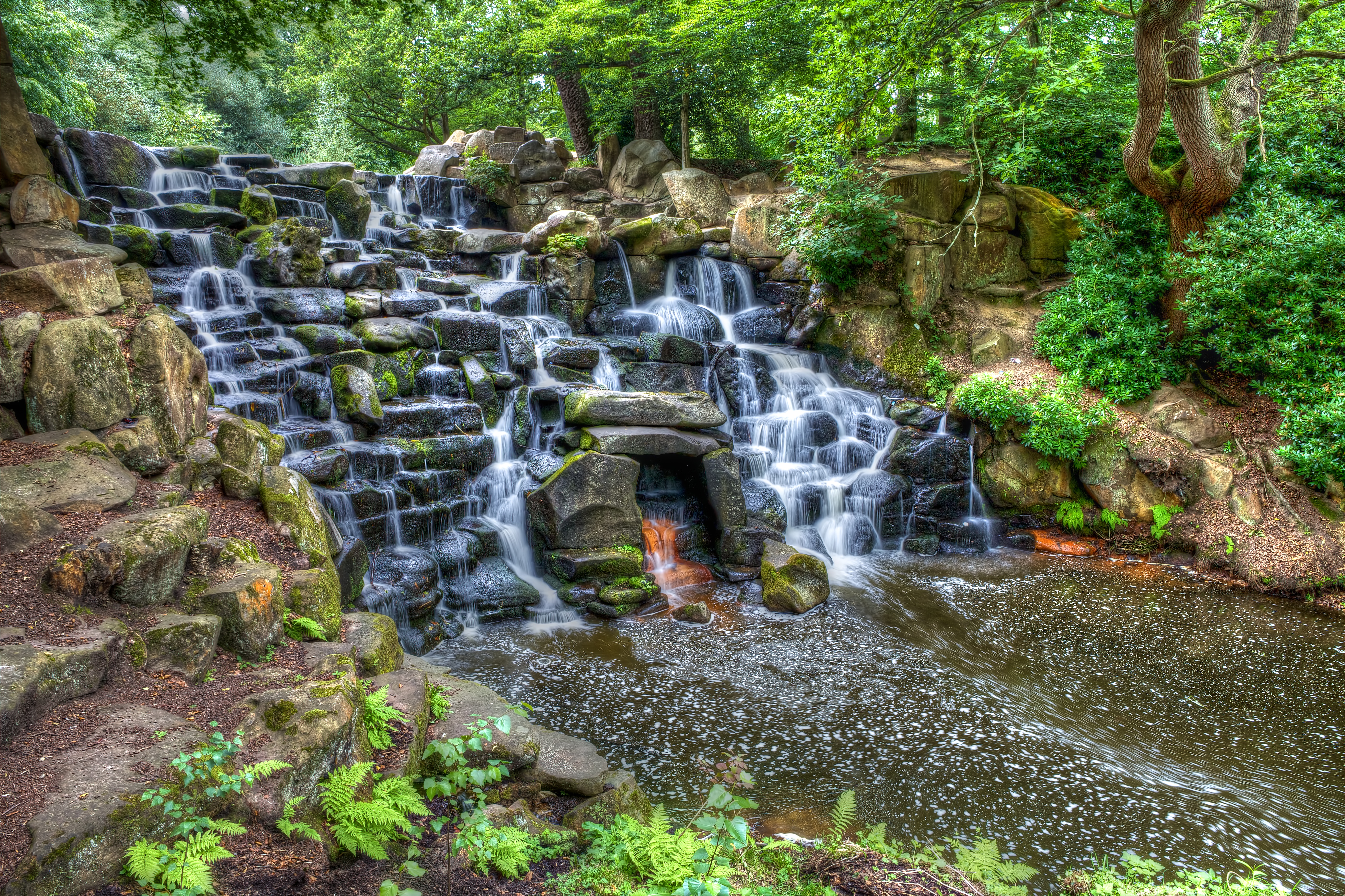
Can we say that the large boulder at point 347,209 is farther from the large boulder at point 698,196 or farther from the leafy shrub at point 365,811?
the leafy shrub at point 365,811

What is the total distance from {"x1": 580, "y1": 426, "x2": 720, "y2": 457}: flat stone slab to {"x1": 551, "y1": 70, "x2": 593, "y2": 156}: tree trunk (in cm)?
1324

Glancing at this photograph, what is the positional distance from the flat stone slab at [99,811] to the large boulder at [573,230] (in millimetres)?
10714

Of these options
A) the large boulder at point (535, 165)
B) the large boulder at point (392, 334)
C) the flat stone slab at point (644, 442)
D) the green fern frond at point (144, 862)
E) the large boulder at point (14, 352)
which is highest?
the large boulder at point (535, 165)

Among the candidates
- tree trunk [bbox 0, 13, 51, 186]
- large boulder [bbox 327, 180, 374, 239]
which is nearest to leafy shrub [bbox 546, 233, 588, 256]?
large boulder [bbox 327, 180, 374, 239]

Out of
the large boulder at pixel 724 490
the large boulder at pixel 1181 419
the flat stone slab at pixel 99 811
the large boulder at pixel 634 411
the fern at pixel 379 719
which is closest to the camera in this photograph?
the flat stone slab at pixel 99 811

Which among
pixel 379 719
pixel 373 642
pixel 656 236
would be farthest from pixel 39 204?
pixel 656 236

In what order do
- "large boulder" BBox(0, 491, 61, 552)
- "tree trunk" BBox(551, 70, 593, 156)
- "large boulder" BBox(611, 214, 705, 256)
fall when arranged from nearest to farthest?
"large boulder" BBox(0, 491, 61, 552) → "large boulder" BBox(611, 214, 705, 256) → "tree trunk" BBox(551, 70, 593, 156)

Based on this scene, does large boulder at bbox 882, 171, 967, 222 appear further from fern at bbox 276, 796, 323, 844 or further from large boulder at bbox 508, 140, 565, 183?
fern at bbox 276, 796, 323, 844

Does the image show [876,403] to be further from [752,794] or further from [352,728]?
[352,728]

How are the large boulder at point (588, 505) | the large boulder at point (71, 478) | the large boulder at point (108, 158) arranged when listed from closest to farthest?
the large boulder at point (71, 478) < the large boulder at point (588, 505) < the large boulder at point (108, 158)

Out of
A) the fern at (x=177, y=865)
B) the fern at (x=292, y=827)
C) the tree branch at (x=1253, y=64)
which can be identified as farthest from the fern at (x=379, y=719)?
the tree branch at (x=1253, y=64)

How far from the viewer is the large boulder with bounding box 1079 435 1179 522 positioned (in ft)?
30.9

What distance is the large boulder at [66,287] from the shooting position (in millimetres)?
5715

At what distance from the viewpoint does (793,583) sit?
7.73m
